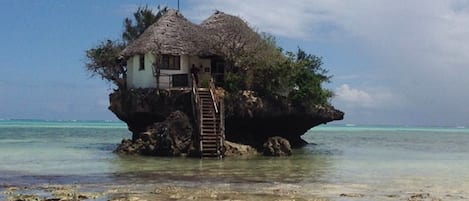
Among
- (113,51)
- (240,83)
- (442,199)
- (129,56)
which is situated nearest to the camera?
(442,199)

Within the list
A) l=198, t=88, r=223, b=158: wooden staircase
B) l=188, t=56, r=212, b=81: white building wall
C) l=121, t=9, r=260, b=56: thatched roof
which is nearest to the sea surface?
l=198, t=88, r=223, b=158: wooden staircase

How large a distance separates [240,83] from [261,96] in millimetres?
1481

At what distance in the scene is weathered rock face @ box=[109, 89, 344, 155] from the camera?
3103 centimetres

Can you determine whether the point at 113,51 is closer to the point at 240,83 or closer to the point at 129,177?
the point at 240,83

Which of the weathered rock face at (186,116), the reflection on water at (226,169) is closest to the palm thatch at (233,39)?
the weathered rock face at (186,116)

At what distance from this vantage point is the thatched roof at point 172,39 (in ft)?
110

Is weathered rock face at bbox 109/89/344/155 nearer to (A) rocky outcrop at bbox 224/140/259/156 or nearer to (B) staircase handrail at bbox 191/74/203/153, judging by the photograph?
(B) staircase handrail at bbox 191/74/203/153

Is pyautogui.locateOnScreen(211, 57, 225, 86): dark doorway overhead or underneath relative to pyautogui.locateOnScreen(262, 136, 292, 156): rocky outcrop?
overhead

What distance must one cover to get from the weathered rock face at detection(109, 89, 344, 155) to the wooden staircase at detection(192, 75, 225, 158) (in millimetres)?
920

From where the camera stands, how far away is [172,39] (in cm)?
3403

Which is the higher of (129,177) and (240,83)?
(240,83)

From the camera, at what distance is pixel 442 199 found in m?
16.4

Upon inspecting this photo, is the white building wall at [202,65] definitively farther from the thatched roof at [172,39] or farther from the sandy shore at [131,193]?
the sandy shore at [131,193]

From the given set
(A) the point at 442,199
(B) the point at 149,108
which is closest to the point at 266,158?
(B) the point at 149,108
